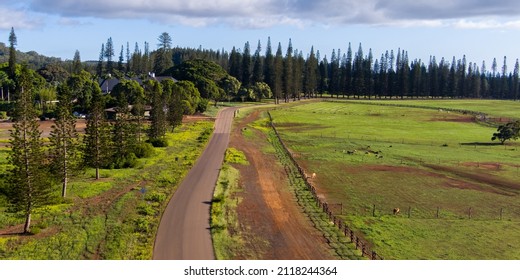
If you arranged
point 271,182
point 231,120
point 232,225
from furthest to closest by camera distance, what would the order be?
1. point 231,120
2. point 271,182
3. point 232,225

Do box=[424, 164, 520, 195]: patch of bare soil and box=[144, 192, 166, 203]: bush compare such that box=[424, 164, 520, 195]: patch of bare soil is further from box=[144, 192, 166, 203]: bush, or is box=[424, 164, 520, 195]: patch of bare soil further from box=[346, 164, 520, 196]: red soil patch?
box=[144, 192, 166, 203]: bush

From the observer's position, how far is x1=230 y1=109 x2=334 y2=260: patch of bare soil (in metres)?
32.6

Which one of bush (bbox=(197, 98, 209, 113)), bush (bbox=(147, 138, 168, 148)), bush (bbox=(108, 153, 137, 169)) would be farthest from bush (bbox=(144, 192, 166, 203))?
bush (bbox=(197, 98, 209, 113))

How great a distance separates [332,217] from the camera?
4072 cm

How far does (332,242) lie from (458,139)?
72150 mm

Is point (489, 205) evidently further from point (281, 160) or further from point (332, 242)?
point (281, 160)

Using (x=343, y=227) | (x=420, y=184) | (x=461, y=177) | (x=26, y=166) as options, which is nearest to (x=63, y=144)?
(x=26, y=166)

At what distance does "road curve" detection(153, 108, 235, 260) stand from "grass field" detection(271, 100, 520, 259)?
480 inches

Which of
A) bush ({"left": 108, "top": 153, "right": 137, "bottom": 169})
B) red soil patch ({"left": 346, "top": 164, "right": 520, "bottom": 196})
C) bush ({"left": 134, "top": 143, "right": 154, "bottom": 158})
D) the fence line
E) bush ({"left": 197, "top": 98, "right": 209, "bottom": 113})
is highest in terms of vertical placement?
bush ({"left": 197, "top": 98, "right": 209, "bottom": 113})

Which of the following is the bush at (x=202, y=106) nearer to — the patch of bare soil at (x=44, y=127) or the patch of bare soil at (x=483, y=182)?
the patch of bare soil at (x=44, y=127)

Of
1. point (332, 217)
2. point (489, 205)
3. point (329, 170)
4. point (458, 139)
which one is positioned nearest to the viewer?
point (332, 217)

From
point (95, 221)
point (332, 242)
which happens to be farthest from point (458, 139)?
point (95, 221)

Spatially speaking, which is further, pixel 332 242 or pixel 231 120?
pixel 231 120

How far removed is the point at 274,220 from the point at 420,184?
23520 mm
